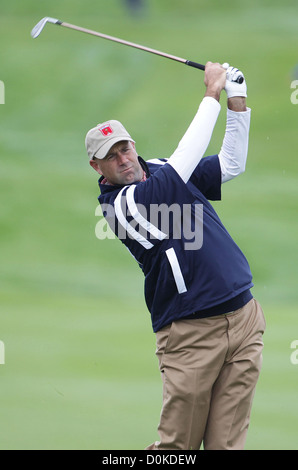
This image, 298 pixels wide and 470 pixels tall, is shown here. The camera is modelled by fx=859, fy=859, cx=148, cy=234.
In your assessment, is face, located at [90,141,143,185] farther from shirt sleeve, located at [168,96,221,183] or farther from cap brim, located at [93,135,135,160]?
shirt sleeve, located at [168,96,221,183]

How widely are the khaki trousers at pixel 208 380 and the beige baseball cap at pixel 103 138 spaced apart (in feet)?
2.32

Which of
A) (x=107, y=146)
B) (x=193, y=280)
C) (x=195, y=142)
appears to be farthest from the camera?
(x=107, y=146)

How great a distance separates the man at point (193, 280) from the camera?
304 cm

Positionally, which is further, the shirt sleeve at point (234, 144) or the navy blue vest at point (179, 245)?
the shirt sleeve at point (234, 144)

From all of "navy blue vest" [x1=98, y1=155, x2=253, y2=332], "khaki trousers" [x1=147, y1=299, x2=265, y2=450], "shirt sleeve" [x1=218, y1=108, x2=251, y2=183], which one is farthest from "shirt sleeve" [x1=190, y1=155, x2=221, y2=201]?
"khaki trousers" [x1=147, y1=299, x2=265, y2=450]

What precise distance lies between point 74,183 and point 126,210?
767 cm

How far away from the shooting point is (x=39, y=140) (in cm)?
1178

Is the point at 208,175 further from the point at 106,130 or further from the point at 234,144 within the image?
the point at 106,130

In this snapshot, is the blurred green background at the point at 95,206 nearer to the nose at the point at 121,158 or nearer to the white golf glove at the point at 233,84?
the nose at the point at 121,158

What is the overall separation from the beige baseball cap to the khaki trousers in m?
0.71

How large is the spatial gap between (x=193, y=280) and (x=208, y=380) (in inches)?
14.5

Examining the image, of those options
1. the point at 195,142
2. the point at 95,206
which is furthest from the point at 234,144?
the point at 95,206

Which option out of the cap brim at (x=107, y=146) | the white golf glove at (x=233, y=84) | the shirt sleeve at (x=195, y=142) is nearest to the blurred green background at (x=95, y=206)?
the cap brim at (x=107, y=146)

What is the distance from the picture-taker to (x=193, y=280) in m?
3.08
